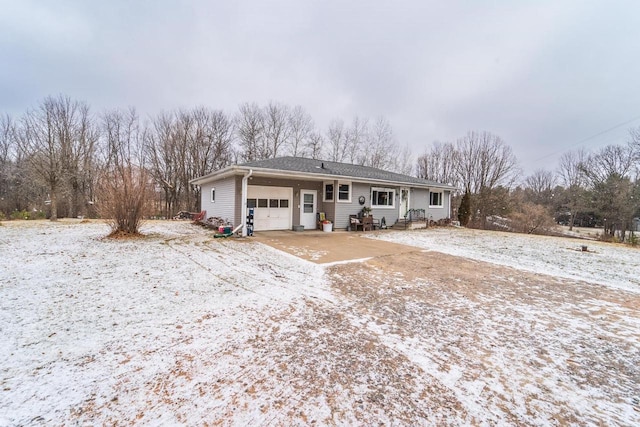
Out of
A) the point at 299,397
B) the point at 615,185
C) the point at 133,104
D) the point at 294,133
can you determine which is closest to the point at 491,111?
the point at 615,185

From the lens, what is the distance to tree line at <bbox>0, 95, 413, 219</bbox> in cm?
1672

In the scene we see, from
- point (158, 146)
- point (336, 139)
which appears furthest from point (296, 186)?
point (158, 146)

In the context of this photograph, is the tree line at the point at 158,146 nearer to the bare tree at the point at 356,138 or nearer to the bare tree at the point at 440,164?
the bare tree at the point at 356,138

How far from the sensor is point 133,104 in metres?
22.3

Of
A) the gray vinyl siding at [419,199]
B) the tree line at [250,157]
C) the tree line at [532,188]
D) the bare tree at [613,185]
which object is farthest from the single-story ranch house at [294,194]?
the bare tree at [613,185]

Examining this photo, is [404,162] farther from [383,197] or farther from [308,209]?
[308,209]

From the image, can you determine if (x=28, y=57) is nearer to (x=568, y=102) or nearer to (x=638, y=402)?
(x=638, y=402)

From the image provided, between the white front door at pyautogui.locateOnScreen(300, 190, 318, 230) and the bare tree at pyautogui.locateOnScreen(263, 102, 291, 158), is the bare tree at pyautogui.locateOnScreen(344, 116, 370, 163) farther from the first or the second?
the white front door at pyautogui.locateOnScreen(300, 190, 318, 230)

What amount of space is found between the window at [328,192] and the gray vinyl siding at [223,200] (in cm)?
412

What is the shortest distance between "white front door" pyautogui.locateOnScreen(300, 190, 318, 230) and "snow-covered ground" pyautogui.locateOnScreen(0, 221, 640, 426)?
6.79 m

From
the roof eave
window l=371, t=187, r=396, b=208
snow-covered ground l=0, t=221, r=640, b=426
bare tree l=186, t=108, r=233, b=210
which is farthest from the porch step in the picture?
bare tree l=186, t=108, r=233, b=210

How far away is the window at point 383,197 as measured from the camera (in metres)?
12.9

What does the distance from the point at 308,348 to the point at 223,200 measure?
9.57 metres

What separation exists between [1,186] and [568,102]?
37684mm
